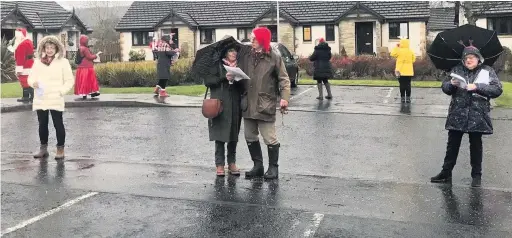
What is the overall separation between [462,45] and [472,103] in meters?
0.76

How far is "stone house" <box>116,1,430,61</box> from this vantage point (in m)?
39.3

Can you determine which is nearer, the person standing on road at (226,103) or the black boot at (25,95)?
the person standing on road at (226,103)

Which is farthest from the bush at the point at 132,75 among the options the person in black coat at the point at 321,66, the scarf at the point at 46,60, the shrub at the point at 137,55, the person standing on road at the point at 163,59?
the shrub at the point at 137,55

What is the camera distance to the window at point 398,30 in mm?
39188

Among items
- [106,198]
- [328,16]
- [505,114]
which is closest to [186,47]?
[328,16]

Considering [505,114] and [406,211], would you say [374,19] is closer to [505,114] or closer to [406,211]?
[505,114]

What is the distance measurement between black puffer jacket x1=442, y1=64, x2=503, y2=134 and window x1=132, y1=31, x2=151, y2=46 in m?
39.2

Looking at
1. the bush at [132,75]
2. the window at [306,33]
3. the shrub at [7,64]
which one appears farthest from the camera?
the window at [306,33]

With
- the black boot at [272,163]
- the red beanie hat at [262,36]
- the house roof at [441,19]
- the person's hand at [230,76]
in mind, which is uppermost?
the house roof at [441,19]

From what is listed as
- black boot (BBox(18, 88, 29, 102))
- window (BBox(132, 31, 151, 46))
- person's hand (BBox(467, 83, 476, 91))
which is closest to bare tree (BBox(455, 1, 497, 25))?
black boot (BBox(18, 88, 29, 102))

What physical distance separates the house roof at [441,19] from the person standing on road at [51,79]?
134 feet

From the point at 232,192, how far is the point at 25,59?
10.8 meters

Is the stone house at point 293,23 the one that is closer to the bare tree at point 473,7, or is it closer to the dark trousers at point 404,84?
the bare tree at point 473,7

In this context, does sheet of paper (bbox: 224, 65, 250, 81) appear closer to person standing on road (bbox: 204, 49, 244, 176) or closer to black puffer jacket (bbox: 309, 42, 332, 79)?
person standing on road (bbox: 204, 49, 244, 176)
